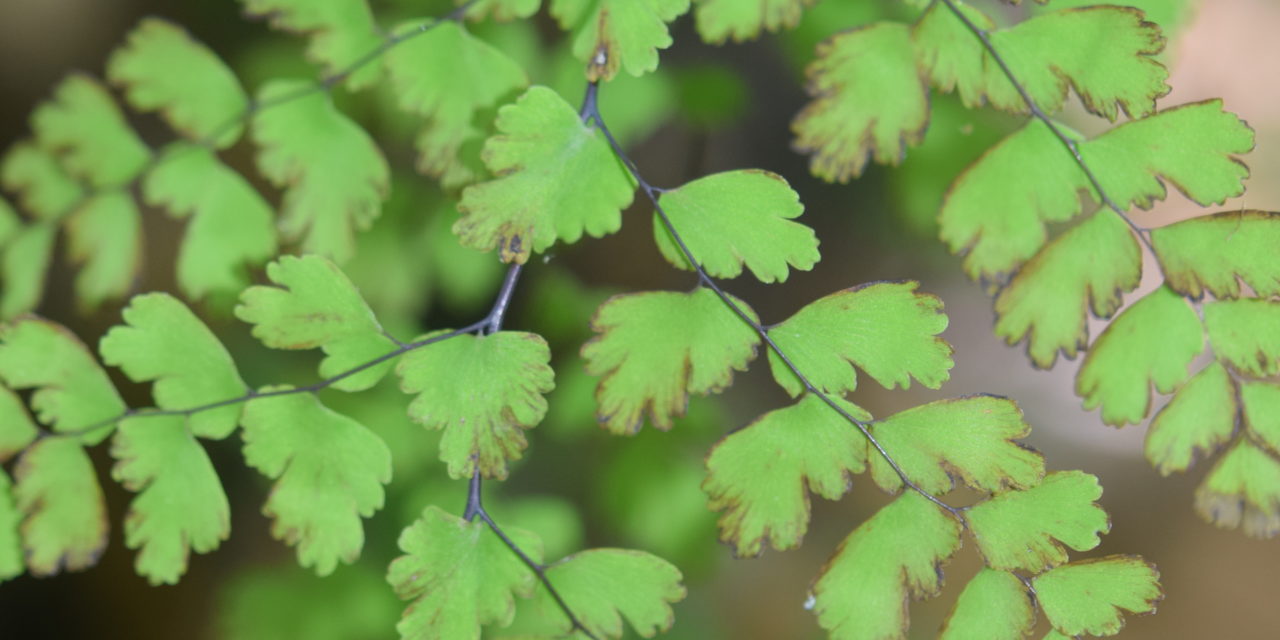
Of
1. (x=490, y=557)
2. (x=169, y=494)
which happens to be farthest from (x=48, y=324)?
(x=490, y=557)

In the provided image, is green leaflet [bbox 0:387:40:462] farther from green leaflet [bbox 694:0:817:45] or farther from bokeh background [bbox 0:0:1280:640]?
green leaflet [bbox 694:0:817:45]

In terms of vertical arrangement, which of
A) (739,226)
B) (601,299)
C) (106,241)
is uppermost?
(739,226)

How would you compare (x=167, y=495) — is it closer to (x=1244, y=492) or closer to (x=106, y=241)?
(x=106, y=241)

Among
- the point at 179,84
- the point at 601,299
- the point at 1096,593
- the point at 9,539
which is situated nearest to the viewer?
the point at 1096,593

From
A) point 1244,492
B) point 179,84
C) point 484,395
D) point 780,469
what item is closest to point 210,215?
point 179,84

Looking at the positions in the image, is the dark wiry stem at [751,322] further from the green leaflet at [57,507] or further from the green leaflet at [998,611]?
the green leaflet at [57,507]

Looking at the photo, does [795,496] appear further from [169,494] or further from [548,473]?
[548,473]

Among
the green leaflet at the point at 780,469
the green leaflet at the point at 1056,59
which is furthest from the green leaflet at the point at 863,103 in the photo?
the green leaflet at the point at 780,469
